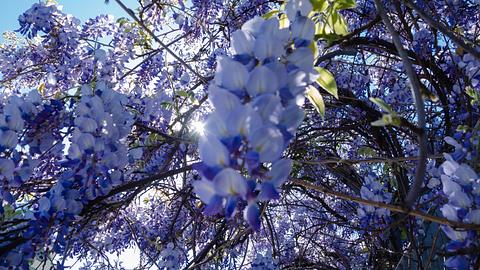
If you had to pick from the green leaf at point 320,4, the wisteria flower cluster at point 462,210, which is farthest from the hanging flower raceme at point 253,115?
the wisteria flower cluster at point 462,210

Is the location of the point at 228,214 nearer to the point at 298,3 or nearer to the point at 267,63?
the point at 267,63

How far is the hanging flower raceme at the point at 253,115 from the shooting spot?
0.81 metres

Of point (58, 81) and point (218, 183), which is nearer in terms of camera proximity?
point (218, 183)

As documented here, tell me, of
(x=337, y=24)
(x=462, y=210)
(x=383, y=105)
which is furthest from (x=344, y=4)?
(x=462, y=210)

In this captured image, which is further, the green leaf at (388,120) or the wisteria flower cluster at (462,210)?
the wisteria flower cluster at (462,210)

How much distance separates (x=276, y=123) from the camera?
33.8 inches

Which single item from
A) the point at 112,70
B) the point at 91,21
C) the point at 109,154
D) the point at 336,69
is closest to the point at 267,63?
the point at 109,154

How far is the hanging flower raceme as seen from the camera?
0.81 meters

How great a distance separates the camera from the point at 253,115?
2.64ft

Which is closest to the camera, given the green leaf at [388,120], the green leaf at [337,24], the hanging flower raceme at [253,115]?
the hanging flower raceme at [253,115]

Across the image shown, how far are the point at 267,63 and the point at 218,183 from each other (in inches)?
10.8

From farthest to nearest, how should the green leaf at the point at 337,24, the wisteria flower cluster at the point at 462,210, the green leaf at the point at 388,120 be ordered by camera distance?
the green leaf at the point at 337,24 < the wisteria flower cluster at the point at 462,210 < the green leaf at the point at 388,120

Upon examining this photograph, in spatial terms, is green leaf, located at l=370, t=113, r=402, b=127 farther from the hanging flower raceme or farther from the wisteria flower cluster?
the wisteria flower cluster

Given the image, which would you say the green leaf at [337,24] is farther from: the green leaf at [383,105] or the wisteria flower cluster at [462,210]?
the wisteria flower cluster at [462,210]
